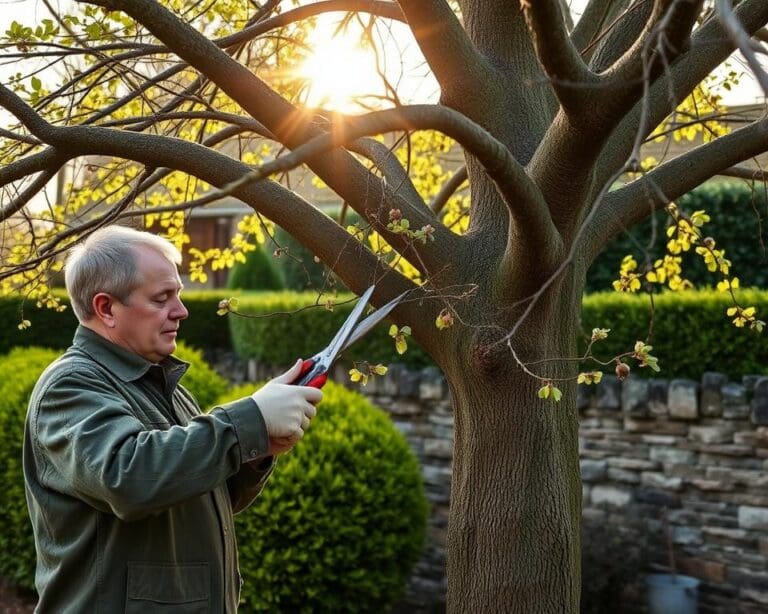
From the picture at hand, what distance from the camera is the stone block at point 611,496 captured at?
6.80 m

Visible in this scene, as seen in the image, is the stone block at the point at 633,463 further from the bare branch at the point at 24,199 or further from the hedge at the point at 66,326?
the hedge at the point at 66,326

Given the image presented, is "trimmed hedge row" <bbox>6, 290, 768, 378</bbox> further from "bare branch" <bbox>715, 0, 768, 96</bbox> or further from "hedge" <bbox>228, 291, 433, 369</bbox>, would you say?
"bare branch" <bbox>715, 0, 768, 96</bbox>

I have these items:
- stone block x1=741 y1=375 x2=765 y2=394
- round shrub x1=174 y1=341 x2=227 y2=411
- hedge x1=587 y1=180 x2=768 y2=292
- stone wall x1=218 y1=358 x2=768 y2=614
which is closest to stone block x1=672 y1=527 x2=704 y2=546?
stone wall x1=218 y1=358 x2=768 y2=614

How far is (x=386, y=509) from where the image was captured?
604 cm

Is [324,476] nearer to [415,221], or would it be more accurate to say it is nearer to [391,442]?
[391,442]

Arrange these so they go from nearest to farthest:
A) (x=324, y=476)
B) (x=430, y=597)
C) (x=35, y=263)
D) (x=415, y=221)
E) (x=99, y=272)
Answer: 1. (x=99, y=272)
2. (x=415, y=221)
3. (x=35, y=263)
4. (x=324, y=476)
5. (x=430, y=597)

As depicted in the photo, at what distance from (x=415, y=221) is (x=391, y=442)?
3.51m

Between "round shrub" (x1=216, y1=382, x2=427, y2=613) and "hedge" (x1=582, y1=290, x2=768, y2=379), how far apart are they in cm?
194

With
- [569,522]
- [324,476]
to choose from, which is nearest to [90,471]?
A: [569,522]

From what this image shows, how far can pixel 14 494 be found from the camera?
23.1ft

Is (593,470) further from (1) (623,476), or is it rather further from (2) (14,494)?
(2) (14,494)

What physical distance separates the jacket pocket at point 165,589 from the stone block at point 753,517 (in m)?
4.91

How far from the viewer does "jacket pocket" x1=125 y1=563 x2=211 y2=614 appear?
83.4 inches

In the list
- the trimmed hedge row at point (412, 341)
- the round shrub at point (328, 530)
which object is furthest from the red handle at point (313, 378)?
the round shrub at point (328, 530)
